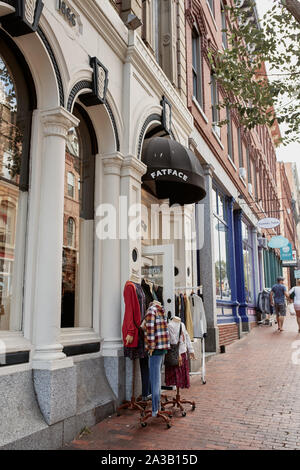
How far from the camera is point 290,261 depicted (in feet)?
122

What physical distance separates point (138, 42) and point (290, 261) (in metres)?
32.9

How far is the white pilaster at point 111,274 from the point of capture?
6.16m

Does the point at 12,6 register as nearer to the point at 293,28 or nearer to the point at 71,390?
the point at 71,390

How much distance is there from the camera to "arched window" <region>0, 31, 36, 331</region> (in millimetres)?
4734

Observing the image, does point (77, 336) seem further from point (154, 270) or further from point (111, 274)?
point (154, 270)

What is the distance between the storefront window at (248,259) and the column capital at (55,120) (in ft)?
47.6

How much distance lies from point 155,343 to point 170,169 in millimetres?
3563

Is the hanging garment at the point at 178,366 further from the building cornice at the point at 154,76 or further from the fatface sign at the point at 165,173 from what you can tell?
the building cornice at the point at 154,76

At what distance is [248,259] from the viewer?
20.1 metres

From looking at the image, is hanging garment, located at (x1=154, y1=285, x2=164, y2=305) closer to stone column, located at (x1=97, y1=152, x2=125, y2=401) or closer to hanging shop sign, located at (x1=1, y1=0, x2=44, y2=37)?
stone column, located at (x1=97, y1=152, x2=125, y2=401)

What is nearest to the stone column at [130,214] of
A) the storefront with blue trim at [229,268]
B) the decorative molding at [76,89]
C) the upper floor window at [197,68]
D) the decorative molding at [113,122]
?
the decorative molding at [113,122]

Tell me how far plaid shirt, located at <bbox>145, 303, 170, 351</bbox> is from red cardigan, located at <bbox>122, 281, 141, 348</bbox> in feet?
1.57

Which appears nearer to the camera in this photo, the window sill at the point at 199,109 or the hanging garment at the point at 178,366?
the hanging garment at the point at 178,366

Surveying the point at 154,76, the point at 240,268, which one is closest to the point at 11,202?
the point at 154,76
